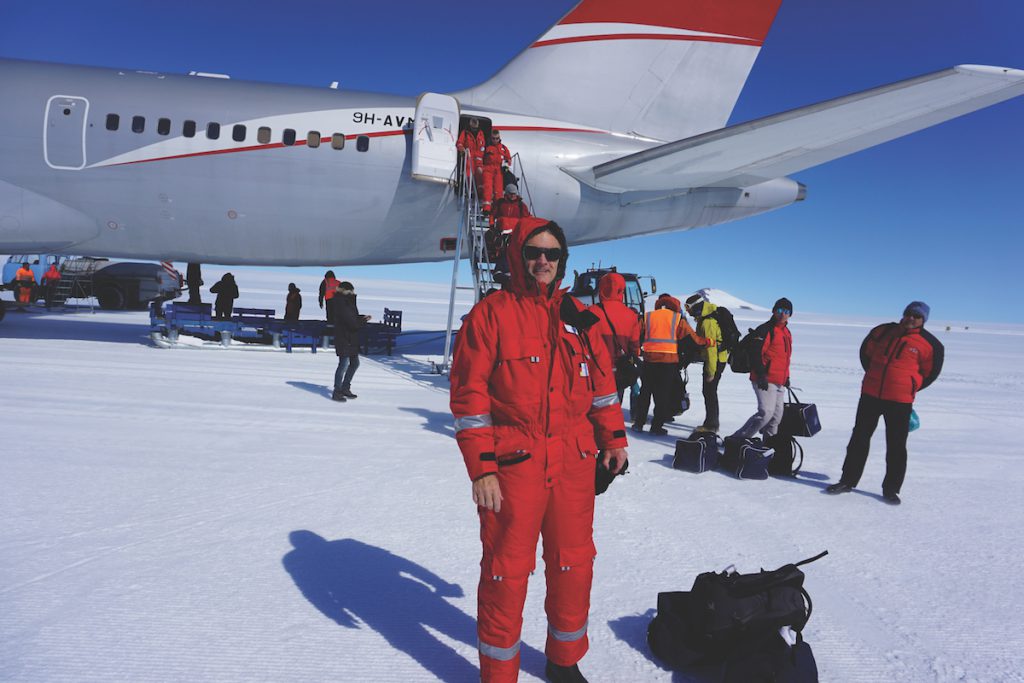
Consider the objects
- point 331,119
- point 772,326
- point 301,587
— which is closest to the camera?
point 301,587

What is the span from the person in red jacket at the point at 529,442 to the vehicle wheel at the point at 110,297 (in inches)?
994

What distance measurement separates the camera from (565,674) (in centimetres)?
258

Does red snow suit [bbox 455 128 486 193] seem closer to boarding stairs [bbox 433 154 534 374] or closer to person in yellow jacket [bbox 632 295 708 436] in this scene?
boarding stairs [bbox 433 154 534 374]

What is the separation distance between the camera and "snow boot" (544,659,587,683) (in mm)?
2572

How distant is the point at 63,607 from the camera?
3.03 meters

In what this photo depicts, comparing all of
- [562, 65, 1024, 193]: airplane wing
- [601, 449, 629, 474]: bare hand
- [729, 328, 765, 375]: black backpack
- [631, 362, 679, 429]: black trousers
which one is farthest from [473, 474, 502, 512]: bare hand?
[562, 65, 1024, 193]: airplane wing

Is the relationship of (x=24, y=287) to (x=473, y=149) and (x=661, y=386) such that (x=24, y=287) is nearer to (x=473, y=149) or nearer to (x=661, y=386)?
(x=473, y=149)

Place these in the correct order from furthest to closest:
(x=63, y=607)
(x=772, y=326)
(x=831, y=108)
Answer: (x=831, y=108)
(x=772, y=326)
(x=63, y=607)

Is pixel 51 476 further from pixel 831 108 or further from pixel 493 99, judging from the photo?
pixel 493 99

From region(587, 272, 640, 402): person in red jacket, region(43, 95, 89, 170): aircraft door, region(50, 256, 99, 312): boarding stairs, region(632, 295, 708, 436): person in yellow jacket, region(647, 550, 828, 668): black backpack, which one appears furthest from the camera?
region(50, 256, 99, 312): boarding stairs

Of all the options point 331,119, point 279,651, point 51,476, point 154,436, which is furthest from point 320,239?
point 279,651

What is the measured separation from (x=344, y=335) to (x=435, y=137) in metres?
5.22

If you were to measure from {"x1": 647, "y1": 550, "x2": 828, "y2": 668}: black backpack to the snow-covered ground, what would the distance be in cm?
16

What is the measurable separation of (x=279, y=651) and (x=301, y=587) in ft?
1.93
